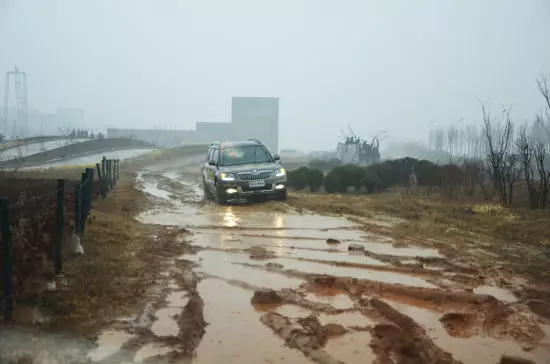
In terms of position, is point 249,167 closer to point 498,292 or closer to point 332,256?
point 332,256

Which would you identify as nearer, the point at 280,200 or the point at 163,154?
the point at 280,200

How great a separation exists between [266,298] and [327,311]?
740mm

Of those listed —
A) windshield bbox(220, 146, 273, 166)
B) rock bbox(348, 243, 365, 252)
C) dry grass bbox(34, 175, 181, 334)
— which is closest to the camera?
dry grass bbox(34, 175, 181, 334)

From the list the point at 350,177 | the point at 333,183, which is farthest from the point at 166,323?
the point at 350,177

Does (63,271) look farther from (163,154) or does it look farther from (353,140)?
(163,154)

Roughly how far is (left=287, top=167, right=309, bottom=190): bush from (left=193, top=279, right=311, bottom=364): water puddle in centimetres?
1702

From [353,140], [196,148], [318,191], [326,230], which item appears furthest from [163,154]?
[326,230]

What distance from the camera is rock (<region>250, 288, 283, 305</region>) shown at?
18.3 ft

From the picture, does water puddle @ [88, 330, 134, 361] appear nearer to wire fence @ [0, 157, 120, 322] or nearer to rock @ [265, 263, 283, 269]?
wire fence @ [0, 157, 120, 322]

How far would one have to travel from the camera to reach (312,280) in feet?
21.2

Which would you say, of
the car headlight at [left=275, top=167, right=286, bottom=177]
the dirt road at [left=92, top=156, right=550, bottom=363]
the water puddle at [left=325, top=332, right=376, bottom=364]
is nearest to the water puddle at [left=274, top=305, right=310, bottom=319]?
the dirt road at [left=92, top=156, right=550, bottom=363]

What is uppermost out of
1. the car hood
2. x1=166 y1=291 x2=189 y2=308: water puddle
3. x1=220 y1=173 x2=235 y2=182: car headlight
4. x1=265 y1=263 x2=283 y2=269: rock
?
the car hood

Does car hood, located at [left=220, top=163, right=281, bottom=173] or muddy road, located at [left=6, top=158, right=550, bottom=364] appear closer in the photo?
muddy road, located at [left=6, top=158, right=550, bottom=364]

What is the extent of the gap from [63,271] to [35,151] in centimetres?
4026
